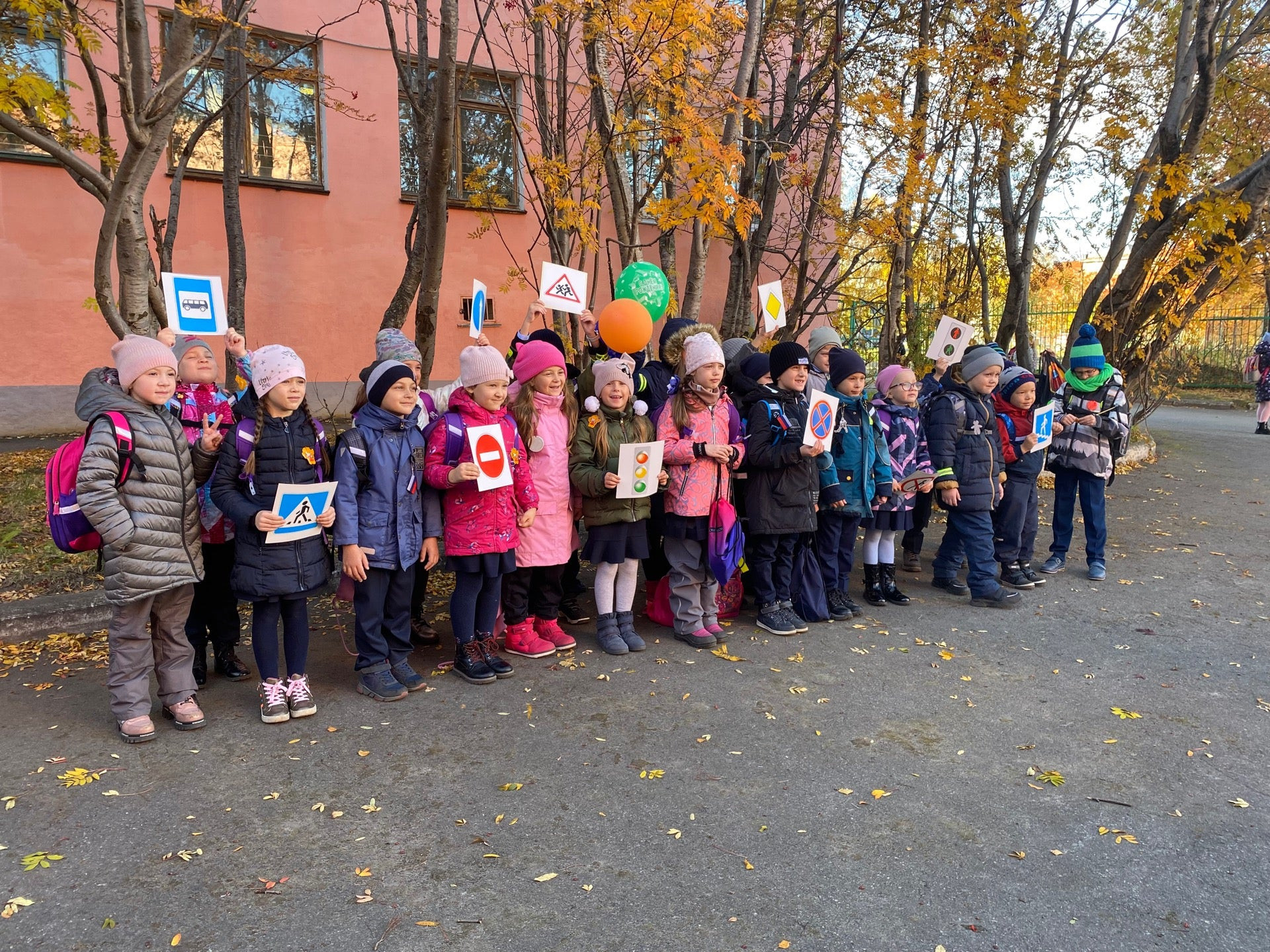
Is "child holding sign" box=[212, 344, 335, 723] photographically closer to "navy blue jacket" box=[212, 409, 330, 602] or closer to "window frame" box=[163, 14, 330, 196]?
"navy blue jacket" box=[212, 409, 330, 602]

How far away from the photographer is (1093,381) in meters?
6.99

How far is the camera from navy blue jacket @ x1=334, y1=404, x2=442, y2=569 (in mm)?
4301

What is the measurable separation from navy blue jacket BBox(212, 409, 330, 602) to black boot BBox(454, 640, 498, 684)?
3.02 feet

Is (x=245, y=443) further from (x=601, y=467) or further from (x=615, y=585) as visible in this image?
(x=615, y=585)

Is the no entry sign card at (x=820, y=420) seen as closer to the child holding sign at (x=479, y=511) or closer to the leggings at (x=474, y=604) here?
the child holding sign at (x=479, y=511)

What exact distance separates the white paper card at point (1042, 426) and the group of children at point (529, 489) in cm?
8

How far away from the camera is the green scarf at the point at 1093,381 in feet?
22.9

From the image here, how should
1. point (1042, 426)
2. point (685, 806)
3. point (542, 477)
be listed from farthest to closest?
point (1042, 426), point (542, 477), point (685, 806)

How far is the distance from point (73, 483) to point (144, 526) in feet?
1.05

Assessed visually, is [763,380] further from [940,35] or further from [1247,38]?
[1247,38]

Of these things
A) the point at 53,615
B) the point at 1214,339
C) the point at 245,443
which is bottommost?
the point at 53,615

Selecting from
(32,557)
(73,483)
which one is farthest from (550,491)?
(32,557)

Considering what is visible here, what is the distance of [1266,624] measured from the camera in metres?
5.75

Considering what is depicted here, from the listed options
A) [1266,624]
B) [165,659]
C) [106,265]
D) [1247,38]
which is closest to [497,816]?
[165,659]
